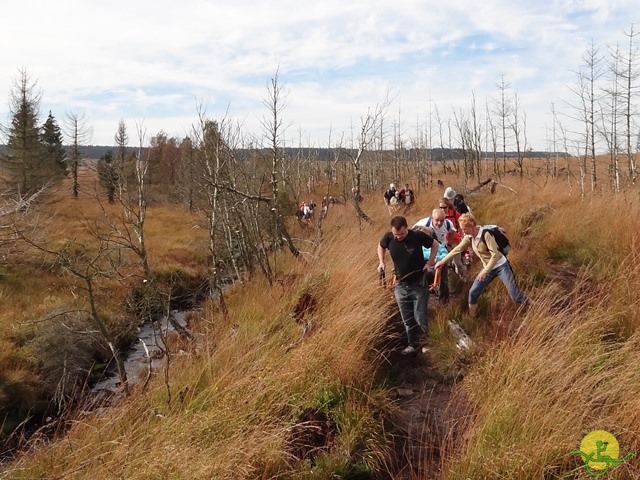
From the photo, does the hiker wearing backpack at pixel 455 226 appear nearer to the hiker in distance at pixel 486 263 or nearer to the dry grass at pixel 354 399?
the dry grass at pixel 354 399

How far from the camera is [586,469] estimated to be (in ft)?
8.67

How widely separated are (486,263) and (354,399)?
2.83 meters

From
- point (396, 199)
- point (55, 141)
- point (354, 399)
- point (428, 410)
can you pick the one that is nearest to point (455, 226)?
point (428, 410)

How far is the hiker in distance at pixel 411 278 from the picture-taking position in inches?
215

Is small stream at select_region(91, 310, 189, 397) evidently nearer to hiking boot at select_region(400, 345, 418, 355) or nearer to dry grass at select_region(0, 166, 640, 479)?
dry grass at select_region(0, 166, 640, 479)

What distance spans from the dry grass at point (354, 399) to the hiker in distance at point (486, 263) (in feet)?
0.78

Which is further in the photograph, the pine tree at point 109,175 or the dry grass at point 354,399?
the pine tree at point 109,175

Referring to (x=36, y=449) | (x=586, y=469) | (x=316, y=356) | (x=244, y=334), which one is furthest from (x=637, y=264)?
(x=36, y=449)

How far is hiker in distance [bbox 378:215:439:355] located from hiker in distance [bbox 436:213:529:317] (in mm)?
336

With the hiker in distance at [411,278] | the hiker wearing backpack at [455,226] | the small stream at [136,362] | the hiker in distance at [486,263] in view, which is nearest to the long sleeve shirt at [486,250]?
the hiker in distance at [486,263]

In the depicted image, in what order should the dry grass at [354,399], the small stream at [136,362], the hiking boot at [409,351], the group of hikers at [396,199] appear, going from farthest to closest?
the group of hikers at [396,199]
the small stream at [136,362]
the hiking boot at [409,351]
the dry grass at [354,399]

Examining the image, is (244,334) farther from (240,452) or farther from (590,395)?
(590,395)

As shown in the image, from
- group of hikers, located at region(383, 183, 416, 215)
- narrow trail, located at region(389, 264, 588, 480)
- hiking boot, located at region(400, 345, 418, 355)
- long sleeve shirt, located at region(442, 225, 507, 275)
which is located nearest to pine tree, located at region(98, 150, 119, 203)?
hiking boot, located at region(400, 345, 418, 355)

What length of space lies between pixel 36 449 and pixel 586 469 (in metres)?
3.88
